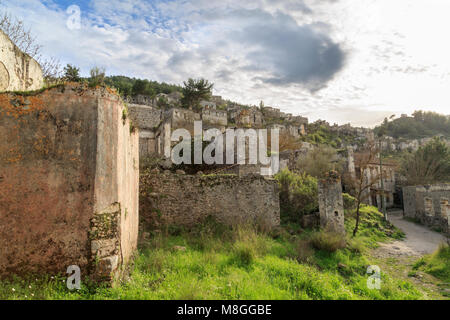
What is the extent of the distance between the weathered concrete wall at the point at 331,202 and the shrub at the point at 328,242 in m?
1.20

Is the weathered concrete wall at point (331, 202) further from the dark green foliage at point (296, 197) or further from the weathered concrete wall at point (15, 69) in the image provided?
the weathered concrete wall at point (15, 69)

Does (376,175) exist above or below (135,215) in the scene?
above

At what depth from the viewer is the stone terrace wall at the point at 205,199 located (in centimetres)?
969

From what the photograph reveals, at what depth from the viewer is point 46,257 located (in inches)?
170

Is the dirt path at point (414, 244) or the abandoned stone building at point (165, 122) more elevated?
the abandoned stone building at point (165, 122)

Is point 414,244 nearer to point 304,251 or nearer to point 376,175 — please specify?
point 304,251

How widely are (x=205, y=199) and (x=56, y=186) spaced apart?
6.43 metres

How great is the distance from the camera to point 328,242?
880cm

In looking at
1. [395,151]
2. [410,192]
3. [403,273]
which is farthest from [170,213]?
[395,151]

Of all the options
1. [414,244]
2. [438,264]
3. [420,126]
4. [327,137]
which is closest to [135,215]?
[438,264]

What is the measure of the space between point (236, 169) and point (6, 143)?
10076 millimetres

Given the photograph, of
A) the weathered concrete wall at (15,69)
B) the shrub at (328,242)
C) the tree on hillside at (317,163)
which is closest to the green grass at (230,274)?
the shrub at (328,242)

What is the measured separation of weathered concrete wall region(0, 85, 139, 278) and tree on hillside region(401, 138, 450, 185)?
1226 inches
